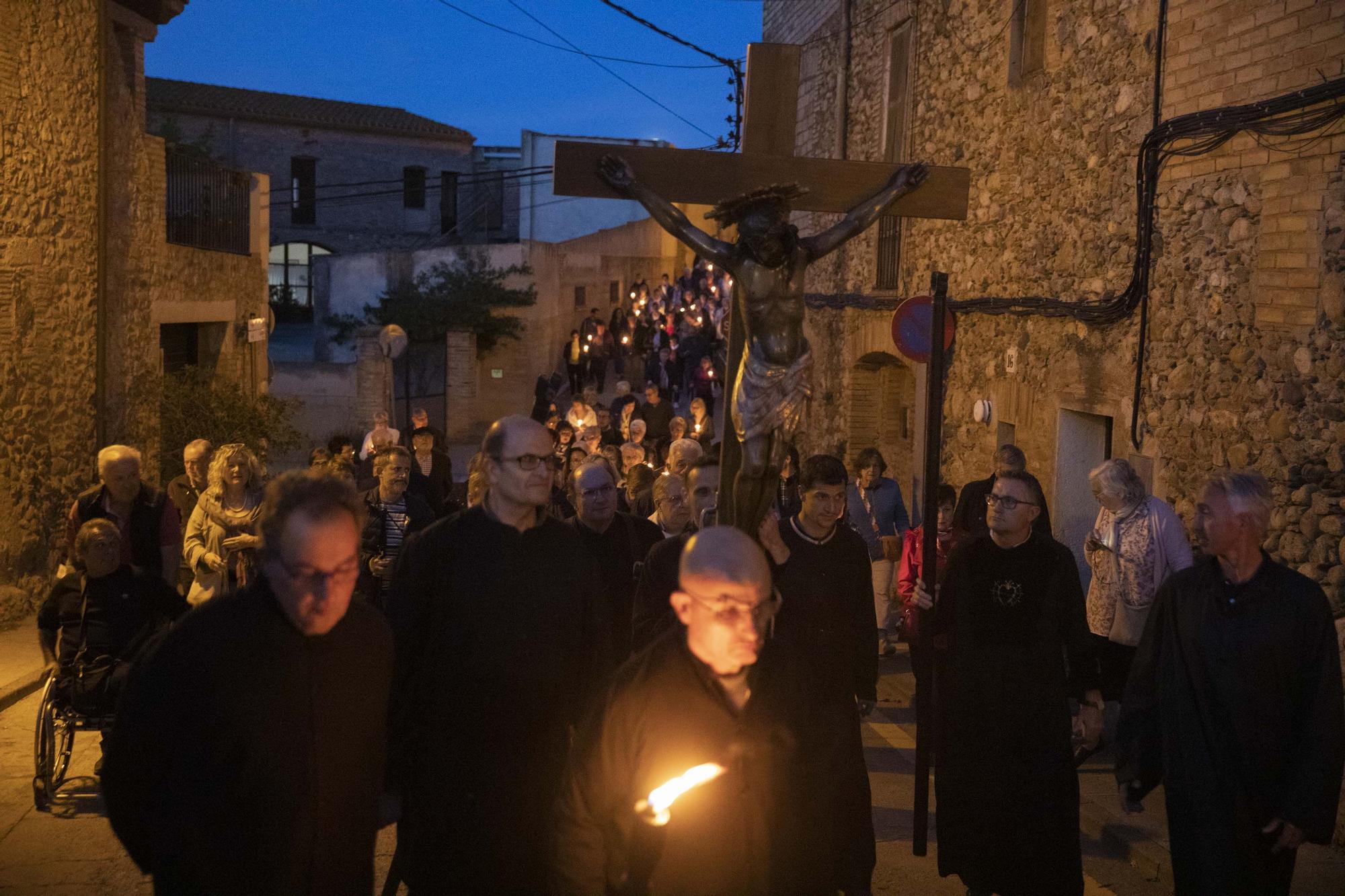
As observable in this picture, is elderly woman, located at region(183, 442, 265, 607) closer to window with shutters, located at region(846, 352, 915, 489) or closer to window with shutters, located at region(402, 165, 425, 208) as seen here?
window with shutters, located at region(846, 352, 915, 489)

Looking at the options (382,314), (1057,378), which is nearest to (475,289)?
(382,314)

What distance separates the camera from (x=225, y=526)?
7.87 meters

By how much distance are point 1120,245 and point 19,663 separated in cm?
882

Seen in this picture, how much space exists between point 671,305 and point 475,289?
15.4 ft

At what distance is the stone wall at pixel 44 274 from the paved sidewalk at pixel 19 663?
21 centimetres

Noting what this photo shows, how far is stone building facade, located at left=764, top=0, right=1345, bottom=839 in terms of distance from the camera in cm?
736

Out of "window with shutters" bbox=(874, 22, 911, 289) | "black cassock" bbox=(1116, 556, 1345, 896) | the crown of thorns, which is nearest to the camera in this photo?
"black cassock" bbox=(1116, 556, 1345, 896)

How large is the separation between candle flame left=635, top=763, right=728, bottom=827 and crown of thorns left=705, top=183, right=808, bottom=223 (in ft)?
7.37

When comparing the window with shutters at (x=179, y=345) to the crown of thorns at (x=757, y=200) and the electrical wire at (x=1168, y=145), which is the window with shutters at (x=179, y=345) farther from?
the crown of thorns at (x=757, y=200)

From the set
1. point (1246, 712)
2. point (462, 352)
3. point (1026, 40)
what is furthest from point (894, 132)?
point (462, 352)

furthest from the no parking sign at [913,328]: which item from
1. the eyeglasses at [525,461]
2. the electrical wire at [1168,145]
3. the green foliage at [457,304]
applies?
the green foliage at [457,304]

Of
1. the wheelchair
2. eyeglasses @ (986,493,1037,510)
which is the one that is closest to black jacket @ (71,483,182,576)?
the wheelchair

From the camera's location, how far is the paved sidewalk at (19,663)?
892 cm

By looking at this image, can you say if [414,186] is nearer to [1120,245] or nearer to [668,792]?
[1120,245]
